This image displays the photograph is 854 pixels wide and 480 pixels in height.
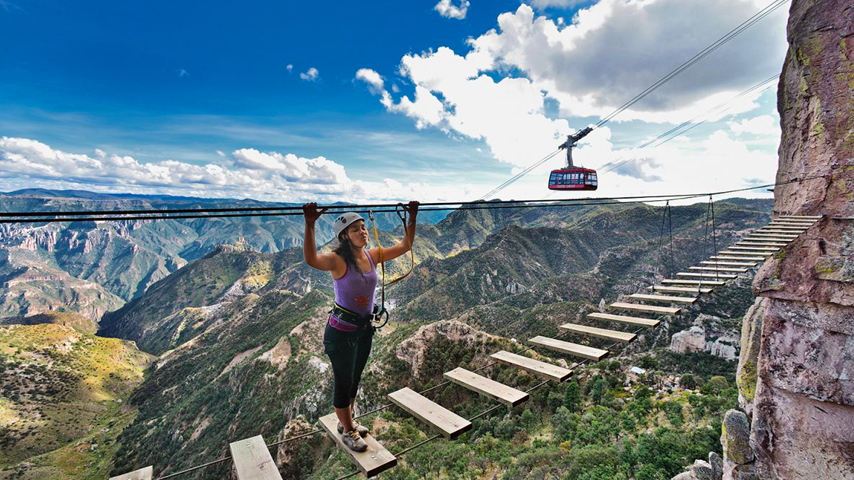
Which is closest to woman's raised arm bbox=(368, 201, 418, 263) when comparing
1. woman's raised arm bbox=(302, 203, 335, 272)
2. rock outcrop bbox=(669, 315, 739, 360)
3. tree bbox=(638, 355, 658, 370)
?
woman's raised arm bbox=(302, 203, 335, 272)

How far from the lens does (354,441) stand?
3.86m

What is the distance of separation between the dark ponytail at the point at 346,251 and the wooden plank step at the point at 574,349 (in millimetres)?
3591

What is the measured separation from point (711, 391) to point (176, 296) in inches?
7974

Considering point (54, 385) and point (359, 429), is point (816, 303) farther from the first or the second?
point (54, 385)

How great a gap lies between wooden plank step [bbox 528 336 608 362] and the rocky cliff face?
276cm

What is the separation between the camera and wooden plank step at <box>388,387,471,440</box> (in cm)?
395

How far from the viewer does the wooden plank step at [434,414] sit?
12.9 ft

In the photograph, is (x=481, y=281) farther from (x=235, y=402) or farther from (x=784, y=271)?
(x=784, y=271)

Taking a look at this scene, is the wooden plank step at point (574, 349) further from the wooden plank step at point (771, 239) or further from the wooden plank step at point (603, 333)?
the wooden plank step at point (771, 239)

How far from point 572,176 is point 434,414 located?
1046 inches

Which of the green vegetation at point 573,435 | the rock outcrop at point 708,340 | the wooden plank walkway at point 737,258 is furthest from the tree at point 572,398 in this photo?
the rock outcrop at point 708,340

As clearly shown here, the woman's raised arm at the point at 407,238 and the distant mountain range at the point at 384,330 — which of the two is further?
the distant mountain range at the point at 384,330

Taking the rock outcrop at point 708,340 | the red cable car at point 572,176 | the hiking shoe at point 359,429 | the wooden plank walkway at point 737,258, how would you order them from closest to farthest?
the hiking shoe at point 359,429 → the wooden plank walkway at point 737,258 → the red cable car at point 572,176 → the rock outcrop at point 708,340

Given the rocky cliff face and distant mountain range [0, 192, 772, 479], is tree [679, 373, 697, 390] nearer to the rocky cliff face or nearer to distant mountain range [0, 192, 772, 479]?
distant mountain range [0, 192, 772, 479]
